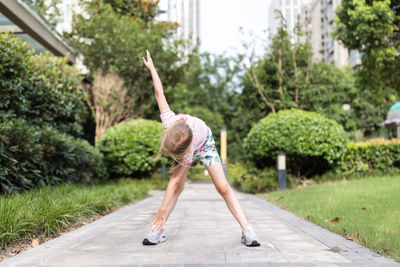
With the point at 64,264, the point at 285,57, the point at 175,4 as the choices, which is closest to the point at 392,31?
the point at 285,57

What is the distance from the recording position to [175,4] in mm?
61375

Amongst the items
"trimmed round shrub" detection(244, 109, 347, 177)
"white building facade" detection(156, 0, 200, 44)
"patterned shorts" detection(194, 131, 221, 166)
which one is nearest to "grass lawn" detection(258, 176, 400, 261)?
"patterned shorts" detection(194, 131, 221, 166)

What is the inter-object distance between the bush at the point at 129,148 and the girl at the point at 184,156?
10185 mm

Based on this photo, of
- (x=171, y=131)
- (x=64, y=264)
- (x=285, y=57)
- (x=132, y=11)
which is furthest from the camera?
(x=132, y=11)

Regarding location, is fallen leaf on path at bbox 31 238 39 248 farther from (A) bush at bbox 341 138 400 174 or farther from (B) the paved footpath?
(A) bush at bbox 341 138 400 174

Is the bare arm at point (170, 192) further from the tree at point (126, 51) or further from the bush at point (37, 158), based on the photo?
the tree at point (126, 51)

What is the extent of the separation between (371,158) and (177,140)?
10804 millimetres

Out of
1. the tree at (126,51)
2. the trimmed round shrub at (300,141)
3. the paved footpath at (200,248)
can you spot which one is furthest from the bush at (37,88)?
the tree at (126,51)

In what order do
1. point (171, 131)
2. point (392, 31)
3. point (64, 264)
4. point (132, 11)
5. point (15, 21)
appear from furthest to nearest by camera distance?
1. point (132, 11)
2. point (392, 31)
3. point (15, 21)
4. point (171, 131)
5. point (64, 264)

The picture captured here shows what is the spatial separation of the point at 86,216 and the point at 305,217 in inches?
138

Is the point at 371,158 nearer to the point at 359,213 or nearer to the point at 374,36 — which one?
the point at 374,36

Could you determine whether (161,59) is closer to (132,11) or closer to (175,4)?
(132,11)

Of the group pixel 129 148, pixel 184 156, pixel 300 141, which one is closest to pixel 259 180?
pixel 300 141

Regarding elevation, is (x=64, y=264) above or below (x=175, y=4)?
below
